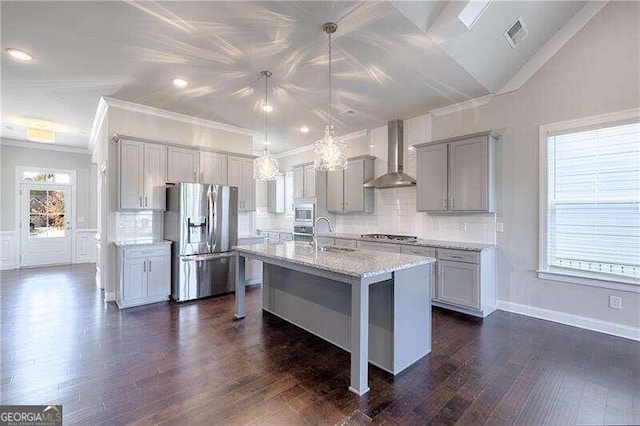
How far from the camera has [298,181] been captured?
6.79 meters

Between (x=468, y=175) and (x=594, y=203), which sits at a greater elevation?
(x=468, y=175)

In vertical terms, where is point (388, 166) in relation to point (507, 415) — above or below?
above

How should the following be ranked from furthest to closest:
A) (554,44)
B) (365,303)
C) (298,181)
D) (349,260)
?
(298,181) < (554,44) < (349,260) < (365,303)

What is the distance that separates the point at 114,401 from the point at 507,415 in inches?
105

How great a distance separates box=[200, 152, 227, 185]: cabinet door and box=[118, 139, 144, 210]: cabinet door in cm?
91

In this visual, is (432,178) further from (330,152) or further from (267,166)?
(267,166)

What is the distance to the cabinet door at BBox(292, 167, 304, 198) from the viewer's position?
6.66m

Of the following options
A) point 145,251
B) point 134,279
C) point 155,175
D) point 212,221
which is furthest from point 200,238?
point 155,175

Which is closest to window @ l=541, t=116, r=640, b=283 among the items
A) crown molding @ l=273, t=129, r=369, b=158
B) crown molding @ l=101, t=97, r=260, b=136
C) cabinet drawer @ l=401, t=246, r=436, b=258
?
cabinet drawer @ l=401, t=246, r=436, b=258

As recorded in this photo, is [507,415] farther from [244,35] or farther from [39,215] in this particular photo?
[39,215]

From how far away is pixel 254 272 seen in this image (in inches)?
210

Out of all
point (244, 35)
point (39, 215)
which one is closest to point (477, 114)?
point (244, 35)

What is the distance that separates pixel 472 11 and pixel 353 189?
11.1 feet

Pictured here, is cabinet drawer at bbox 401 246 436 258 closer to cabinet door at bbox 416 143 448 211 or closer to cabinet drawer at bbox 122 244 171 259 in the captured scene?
cabinet door at bbox 416 143 448 211
